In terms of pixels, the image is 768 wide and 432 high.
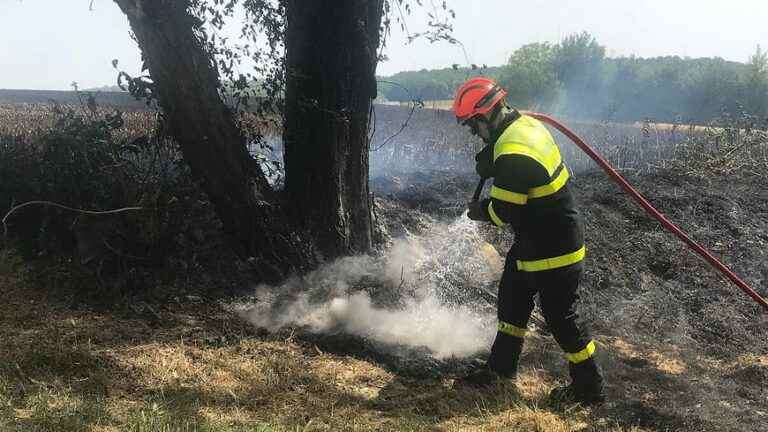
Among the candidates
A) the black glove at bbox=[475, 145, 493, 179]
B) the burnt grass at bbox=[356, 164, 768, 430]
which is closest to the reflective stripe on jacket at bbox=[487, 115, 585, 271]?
the black glove at bbox=[475, 145, 493, 179]

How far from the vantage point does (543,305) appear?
3445mm

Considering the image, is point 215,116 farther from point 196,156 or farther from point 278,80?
point 278,80

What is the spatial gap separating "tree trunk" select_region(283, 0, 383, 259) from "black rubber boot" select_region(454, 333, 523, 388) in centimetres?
171

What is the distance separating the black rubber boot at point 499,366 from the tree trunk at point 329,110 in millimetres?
1713

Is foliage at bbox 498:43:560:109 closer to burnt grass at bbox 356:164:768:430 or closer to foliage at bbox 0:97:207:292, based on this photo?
burnt grass at bbox 356:164:768:430

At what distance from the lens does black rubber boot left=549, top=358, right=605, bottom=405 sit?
3.39 m

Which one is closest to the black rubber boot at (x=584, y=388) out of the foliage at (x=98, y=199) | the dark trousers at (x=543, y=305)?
the dark trousers at (x=543, y=305)

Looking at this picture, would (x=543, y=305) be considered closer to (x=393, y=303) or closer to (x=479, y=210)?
(x=479, y=210)

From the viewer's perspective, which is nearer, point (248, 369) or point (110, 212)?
point (248, 369)

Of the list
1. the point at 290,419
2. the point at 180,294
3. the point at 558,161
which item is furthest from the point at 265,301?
the point at 558,161

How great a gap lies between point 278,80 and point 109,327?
94.4 inches

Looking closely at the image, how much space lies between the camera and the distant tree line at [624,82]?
139ft

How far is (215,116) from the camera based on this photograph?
13.6 feet

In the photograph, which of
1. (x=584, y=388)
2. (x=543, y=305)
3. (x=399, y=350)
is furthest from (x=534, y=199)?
A: (x=399, y=350)
